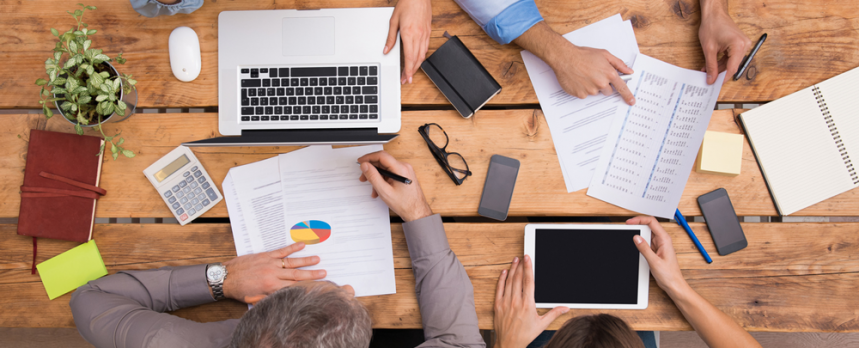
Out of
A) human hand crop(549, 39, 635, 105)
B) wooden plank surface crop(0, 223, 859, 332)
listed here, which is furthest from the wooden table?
human hand crop(549, 39, 635, 105)

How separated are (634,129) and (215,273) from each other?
1273 millimetres

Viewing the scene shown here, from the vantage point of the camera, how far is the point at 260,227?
123cm

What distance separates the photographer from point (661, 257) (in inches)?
45.4

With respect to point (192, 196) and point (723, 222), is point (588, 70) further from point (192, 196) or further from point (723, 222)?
point (192, 196)

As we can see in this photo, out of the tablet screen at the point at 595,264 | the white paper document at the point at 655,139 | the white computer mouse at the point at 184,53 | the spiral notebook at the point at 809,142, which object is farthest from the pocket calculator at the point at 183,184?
the spiral notebook at the point at 809,142

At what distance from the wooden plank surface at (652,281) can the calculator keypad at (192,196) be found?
51 mm

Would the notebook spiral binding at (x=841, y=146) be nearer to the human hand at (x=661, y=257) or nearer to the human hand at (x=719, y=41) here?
the human hand at (x=719, y=41)

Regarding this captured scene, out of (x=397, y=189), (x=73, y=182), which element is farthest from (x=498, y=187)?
(x=73, y=182)

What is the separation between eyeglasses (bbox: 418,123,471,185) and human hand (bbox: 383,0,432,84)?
16 cm

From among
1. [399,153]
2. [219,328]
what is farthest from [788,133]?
[219,328]

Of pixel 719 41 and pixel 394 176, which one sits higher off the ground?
pixel 719 41

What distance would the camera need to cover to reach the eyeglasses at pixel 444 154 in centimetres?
120

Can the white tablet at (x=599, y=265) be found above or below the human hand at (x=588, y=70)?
below

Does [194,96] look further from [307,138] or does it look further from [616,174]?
[616,174]
